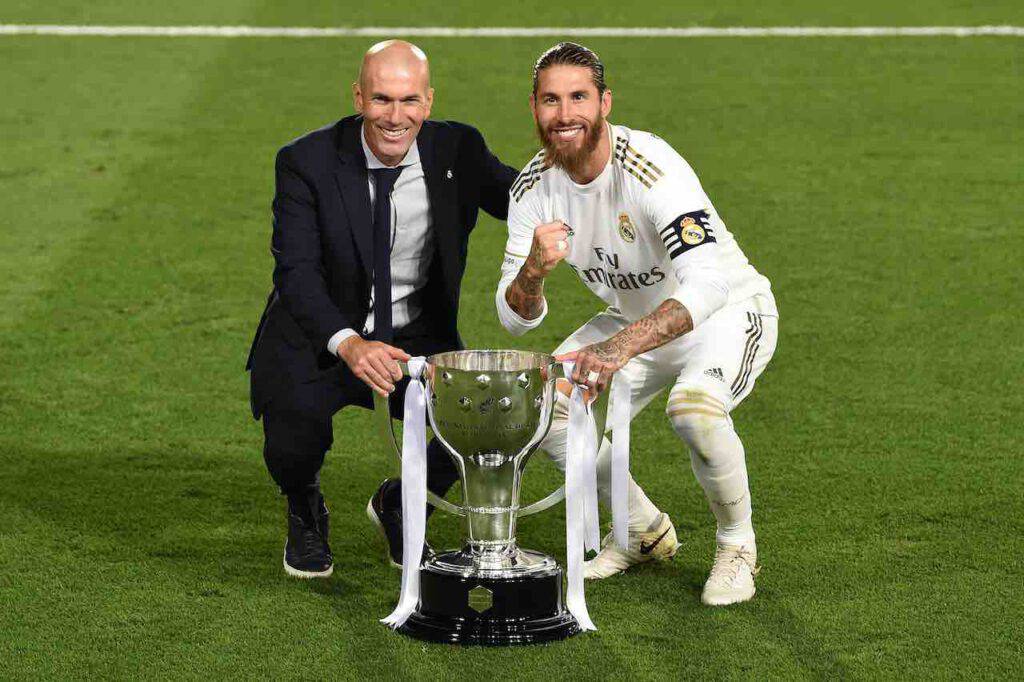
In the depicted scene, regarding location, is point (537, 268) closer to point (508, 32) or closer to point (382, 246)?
Result: point (382, 246)

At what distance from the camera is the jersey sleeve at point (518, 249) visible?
4695 millimetres

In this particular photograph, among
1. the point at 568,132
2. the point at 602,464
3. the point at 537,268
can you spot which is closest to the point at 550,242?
the point at 537,268

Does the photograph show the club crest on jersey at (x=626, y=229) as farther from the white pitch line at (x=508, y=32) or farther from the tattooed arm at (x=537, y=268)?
the white pitch line at (x=508, y=32)

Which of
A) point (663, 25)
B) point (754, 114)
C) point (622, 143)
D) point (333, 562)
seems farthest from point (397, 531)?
point (663, 25)

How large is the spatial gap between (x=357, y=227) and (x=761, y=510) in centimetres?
159

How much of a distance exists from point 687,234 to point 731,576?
939mm

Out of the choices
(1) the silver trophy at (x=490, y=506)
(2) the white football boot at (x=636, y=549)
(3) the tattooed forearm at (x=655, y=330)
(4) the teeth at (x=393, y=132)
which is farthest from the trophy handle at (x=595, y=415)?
(4) the teeth at (x=393, y=132)

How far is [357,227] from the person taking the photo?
4.88 meters

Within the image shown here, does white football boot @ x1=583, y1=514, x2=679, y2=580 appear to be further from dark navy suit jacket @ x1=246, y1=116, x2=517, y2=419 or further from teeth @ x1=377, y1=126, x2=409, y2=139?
teeth @ x1=377, y1=126, x2=409, y2=139

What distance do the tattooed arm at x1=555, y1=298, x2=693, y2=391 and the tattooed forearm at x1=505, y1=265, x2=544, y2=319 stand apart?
209 mm

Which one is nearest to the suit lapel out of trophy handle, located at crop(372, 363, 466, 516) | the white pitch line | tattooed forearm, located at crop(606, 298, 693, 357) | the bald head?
the bald head

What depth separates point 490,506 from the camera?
4504 mm

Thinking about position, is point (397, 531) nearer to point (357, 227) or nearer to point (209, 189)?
point (357, 227)

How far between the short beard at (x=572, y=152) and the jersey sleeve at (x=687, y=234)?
0.57 ft
